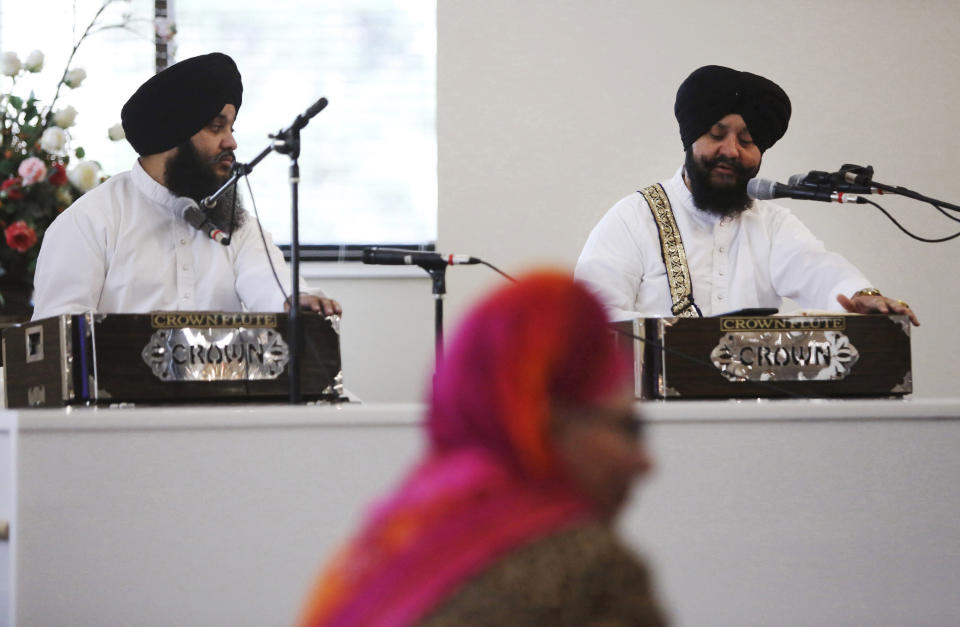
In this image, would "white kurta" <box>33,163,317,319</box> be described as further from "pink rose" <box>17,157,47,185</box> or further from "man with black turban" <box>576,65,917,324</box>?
"man with black turban" <box>576,65,917,324</box>

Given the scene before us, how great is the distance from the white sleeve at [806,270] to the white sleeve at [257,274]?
56.2 inches

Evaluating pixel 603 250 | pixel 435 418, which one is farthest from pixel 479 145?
pixel 435 418

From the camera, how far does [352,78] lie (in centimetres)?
402

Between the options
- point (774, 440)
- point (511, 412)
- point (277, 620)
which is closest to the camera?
point (511, 412)

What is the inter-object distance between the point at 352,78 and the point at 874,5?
1.95 meters

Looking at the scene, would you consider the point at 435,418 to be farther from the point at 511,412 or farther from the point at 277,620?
the point at 277,620

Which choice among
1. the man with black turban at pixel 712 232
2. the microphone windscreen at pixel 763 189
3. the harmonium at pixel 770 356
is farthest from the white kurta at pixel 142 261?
the microphone windscreen at pixel 763 189

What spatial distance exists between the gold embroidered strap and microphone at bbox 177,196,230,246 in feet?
4.28

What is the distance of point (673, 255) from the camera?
10.6 feet

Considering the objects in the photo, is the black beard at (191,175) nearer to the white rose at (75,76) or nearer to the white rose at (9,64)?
the white rose at (75,76)

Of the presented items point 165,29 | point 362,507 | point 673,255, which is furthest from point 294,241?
point 165,29

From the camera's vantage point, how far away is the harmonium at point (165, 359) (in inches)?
84.0

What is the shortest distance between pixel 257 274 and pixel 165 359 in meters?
0.98

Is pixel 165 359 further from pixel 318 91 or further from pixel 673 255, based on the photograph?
pixel 318 91
